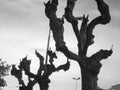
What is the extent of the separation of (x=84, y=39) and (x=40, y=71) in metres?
9.00

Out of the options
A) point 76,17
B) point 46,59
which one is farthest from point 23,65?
point 76,17

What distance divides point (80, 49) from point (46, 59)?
882cm

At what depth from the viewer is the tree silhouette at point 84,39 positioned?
17.0 m

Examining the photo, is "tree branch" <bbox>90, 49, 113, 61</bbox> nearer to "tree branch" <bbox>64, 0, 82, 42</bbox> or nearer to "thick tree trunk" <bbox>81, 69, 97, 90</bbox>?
"thick tree trunk" <bbox>81, 69, 97, 90</bbox>

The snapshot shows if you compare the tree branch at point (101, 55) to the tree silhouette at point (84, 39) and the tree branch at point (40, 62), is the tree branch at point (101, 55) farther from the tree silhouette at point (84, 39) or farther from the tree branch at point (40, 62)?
the tree branch at point (40, 62)

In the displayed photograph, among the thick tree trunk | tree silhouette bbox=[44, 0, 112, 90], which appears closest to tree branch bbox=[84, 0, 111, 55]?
tree silhouette bbox=[44, 0, 112, 90]

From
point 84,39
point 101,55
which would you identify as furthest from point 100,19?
point 101,55

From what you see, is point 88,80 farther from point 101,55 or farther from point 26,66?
point 26,66

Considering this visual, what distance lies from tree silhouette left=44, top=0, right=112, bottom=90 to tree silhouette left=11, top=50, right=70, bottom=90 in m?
7.59

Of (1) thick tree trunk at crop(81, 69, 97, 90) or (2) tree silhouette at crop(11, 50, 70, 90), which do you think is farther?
(2) tree silhouette at crop(11, 50, 70, 90)

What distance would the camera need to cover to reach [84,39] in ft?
59.7

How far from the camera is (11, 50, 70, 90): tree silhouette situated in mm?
25812

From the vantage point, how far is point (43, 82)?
84.4ft

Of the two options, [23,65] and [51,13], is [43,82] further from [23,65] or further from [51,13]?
[51,13]
